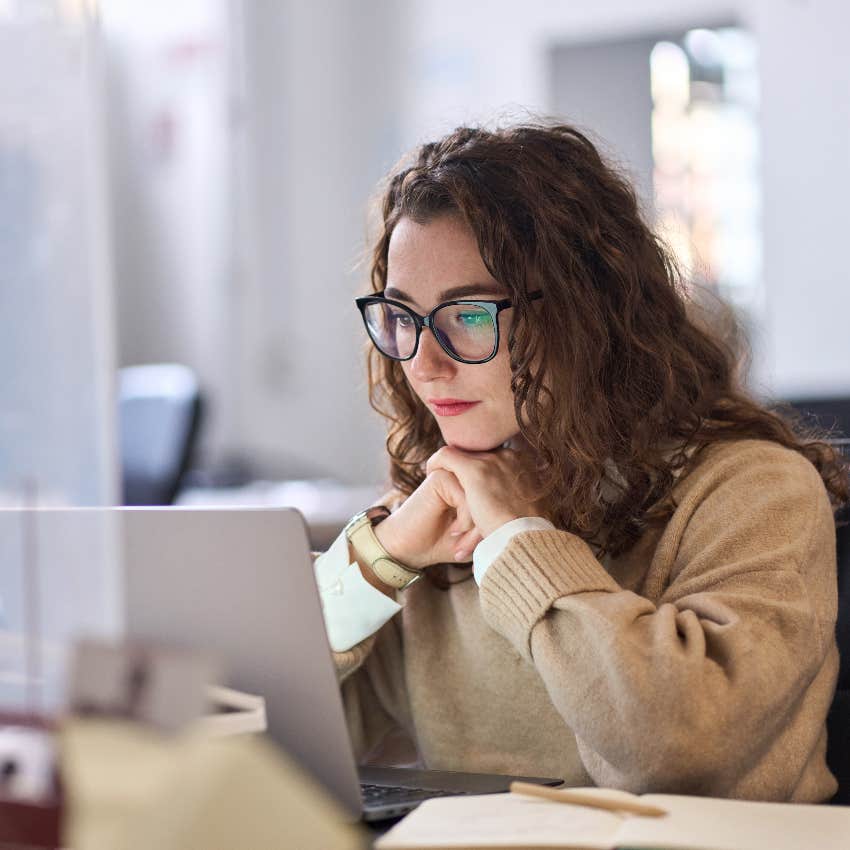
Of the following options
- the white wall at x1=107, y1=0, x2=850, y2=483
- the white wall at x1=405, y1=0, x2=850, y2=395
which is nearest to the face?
the white wall at x1=405, y1=0, x2=850, y2=395

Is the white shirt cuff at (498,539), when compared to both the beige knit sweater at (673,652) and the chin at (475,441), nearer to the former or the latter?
the beige knit sweater at (673,652)

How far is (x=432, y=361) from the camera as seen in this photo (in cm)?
125

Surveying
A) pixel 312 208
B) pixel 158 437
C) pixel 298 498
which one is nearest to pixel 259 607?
pixel 158 437

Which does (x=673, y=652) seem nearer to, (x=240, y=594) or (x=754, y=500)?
(x=754, y=500)

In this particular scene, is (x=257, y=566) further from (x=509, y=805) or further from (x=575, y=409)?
(x=575, y=409)

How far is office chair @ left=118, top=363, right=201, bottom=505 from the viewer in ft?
9.07

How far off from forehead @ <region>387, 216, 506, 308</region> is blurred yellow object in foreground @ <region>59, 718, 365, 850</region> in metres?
0.77

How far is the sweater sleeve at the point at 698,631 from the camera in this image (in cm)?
97

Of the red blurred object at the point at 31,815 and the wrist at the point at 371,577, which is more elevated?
the red blurred object at the point at 31,815

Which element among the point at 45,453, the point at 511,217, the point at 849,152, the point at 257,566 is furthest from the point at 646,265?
the point at 849,152

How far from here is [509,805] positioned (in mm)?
841

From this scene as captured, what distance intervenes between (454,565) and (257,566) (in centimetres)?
49

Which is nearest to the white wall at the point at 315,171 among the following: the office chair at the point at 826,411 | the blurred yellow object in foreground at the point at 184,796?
the office chair at the point at 826,411

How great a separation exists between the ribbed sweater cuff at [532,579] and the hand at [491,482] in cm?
6
